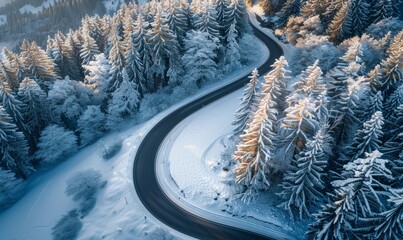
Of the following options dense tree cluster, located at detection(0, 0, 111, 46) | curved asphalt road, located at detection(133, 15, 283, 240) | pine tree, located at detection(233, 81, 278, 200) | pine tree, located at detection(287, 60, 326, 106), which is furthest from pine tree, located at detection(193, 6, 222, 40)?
dense tree cluster, located at detection(0, 0, 111, 46)

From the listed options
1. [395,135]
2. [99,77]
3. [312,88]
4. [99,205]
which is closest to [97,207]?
[99,205]

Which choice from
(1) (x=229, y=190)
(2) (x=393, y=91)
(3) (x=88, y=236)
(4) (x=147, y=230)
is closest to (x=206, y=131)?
(1) (x=229, y=190)

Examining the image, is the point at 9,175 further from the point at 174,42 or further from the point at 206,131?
the point at 174,42

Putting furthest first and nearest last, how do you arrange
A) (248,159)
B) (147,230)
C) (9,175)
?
(9,175)
(147,230)
(248,159)

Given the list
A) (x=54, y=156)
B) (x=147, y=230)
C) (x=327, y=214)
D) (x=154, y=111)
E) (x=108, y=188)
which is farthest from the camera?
(x=154, y=111)

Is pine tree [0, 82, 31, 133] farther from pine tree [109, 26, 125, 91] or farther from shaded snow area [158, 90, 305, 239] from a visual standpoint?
shaded snow area [158, 90, 305, 239]

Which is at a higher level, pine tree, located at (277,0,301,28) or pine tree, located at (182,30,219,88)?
pine tree, located at (277,0,301,28)

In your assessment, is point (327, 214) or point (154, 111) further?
point (154, 111)
